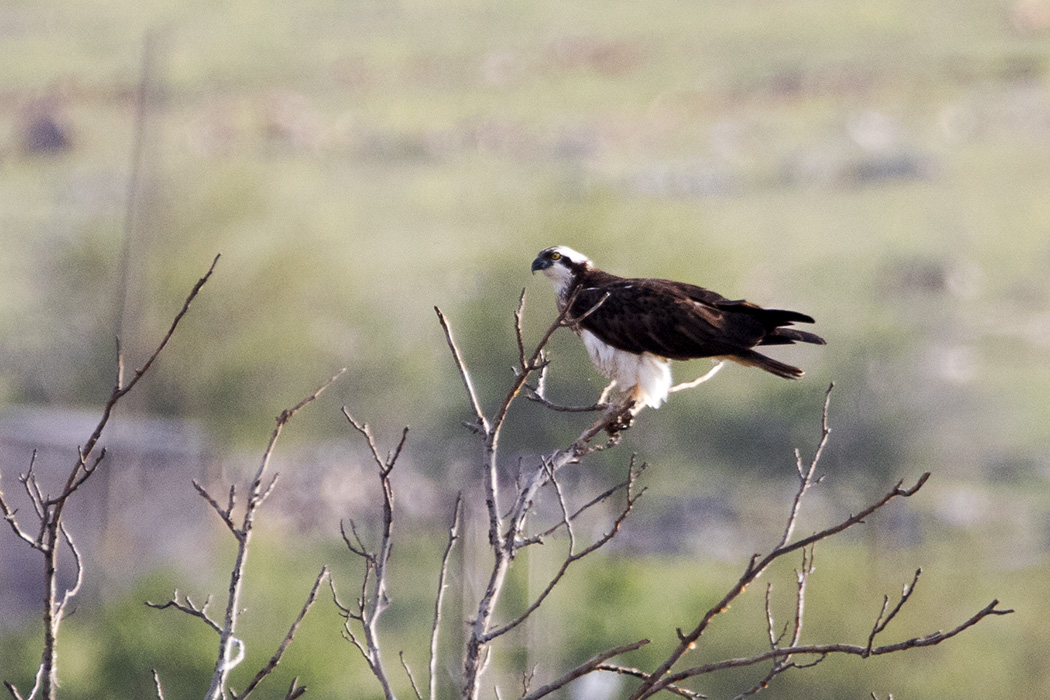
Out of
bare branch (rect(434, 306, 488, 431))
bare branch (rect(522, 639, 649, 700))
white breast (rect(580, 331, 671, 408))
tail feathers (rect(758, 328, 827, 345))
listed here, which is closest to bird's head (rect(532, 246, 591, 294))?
white breast (rect(580, 331, 671, 408))

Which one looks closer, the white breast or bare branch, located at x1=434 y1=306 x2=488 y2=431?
bare branch, located at x1=434 y1=306 x2=488 y2=431

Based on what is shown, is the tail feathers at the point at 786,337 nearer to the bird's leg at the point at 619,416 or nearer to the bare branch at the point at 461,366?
the bird's leg at the point at 619,416

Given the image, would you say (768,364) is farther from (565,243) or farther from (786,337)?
(565,243)

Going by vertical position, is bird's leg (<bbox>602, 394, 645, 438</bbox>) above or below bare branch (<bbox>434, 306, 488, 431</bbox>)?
below

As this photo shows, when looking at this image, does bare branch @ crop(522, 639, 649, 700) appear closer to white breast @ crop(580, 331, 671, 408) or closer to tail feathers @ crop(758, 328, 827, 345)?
tail feathers @ crop(758, 328, 827, 345)

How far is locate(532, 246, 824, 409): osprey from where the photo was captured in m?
7.16

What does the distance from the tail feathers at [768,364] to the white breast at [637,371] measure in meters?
0.46

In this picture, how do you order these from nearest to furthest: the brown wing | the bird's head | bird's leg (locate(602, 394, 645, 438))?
bird's leg (locate(602, 394, 645, 438)), the brown wing, the bird's head

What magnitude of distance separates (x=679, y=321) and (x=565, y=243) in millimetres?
36737

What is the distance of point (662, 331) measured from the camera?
7.53m

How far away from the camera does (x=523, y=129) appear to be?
9600 cm

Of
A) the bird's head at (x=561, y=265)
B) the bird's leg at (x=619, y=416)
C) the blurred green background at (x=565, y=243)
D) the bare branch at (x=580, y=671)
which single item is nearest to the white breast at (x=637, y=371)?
the bird's leg at (x=619, y=416)

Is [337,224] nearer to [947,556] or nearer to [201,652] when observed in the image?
[947,556]

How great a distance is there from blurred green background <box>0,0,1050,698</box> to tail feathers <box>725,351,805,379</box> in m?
12.5
